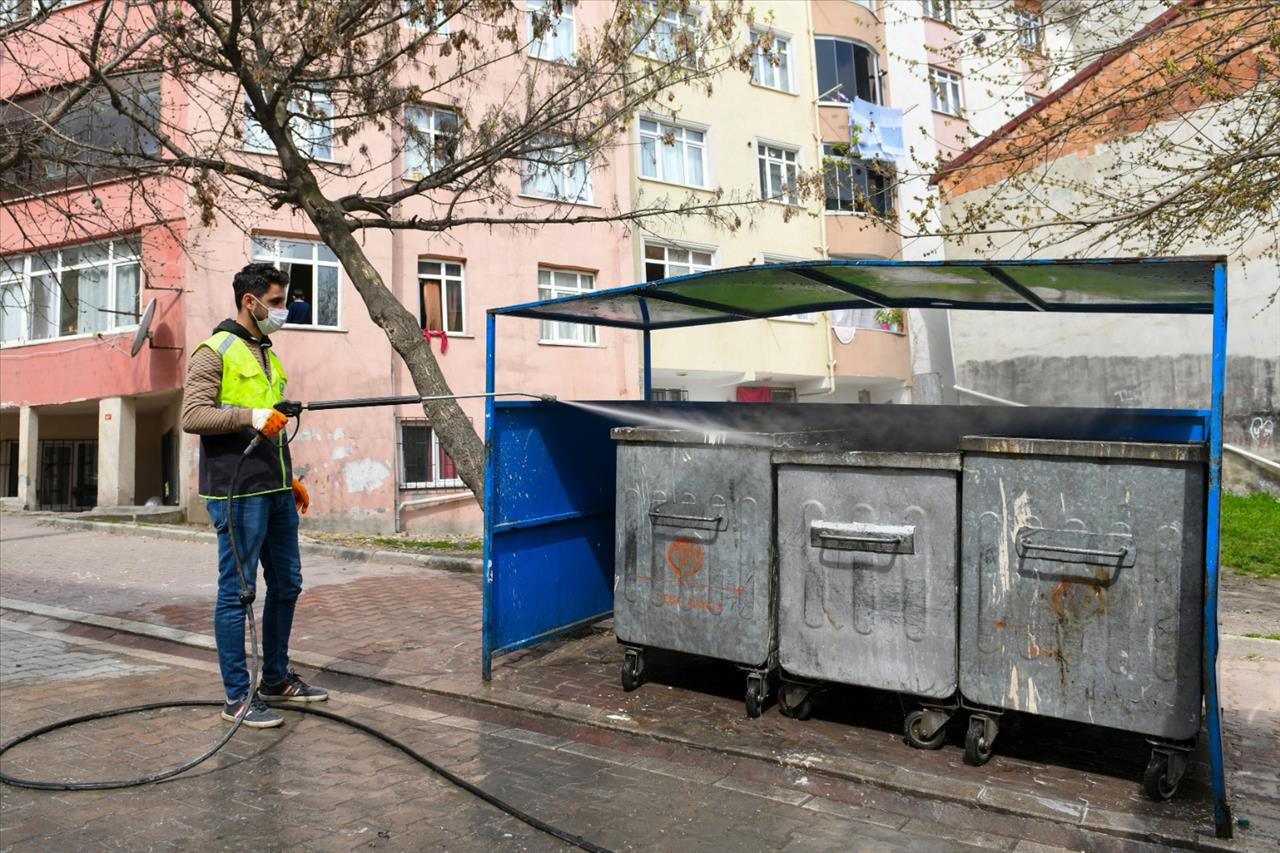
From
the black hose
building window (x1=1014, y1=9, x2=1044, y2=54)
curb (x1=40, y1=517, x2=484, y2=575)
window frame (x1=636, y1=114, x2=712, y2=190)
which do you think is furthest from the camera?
window frame (x1=636, y1=114, x2=712, y2=190)

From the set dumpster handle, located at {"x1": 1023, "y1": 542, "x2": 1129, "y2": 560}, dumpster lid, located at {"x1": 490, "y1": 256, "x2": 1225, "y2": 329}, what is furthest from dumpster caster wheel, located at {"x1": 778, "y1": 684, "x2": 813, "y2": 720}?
dumpster lid, located at {"x1": 490, "y1": 256, "x2": 1225, "y2": 329}

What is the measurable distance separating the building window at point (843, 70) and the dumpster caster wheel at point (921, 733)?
23.4 m

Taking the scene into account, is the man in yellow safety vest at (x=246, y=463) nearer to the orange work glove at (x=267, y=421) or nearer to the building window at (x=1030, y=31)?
the orange work glove at (x=267, y=421)

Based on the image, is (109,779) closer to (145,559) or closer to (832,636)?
(832,636)

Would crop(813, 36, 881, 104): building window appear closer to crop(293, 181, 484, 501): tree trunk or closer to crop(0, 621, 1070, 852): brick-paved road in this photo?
crop(293, 181, 484, 501): tree trunk

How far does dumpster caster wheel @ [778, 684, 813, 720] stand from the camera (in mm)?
4801

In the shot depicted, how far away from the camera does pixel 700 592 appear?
199 inches

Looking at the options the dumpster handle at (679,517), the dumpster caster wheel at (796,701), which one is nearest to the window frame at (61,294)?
the dumpster handle at (679,517)

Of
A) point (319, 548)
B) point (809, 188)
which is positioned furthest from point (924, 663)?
point (319, 548)

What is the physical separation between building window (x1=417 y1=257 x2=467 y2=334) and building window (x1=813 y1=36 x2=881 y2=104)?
12015mm

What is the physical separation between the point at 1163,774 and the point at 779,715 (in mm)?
1779

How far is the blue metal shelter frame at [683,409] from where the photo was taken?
3.88 m

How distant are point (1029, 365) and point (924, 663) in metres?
18.2

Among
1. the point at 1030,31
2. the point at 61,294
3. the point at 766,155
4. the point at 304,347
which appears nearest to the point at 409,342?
the point at 1030,31
